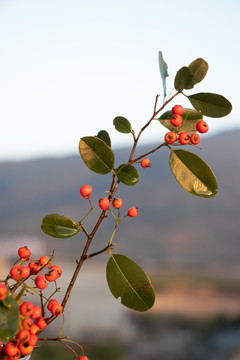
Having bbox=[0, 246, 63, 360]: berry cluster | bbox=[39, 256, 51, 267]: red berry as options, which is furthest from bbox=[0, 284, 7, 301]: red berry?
bbox=[39, 256, 51, 267]: red berry

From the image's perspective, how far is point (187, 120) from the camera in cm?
52

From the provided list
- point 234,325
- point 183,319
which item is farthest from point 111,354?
point 234,325

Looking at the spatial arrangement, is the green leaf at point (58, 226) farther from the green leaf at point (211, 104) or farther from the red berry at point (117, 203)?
the green leaf at point (211, 104)

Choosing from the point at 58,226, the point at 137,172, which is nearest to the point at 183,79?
the point at 137,172

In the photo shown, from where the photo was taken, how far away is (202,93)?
19.4 inches

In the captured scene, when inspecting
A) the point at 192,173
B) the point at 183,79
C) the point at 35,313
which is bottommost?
the point at 35,313

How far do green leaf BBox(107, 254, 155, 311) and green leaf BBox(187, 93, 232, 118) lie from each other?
21cm

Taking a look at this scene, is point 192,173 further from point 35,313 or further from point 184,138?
point 35,313

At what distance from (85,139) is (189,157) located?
126 millimetres

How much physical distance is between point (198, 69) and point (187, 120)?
0.07 meters

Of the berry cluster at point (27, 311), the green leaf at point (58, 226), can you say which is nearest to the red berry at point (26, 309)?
the berry cluster at point (27, 311)

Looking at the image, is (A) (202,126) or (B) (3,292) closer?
(B) (3,292)

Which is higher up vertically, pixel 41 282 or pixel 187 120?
pixel 187 120

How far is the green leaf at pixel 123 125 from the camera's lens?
1.75ft
